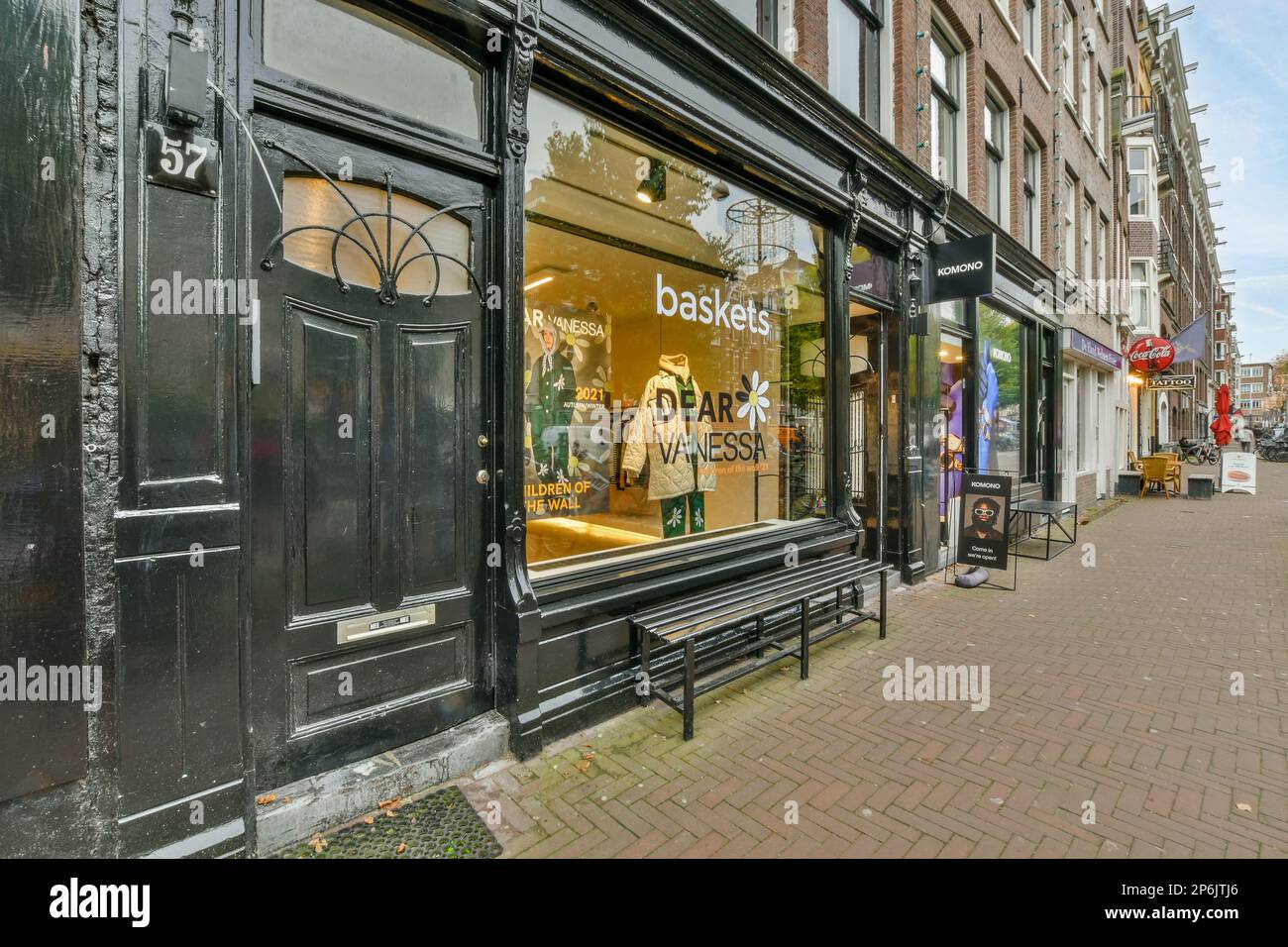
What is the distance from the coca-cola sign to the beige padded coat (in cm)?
1881

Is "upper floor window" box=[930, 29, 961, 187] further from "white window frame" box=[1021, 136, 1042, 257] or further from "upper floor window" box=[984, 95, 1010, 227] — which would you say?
"white window frame" box=[1021, 136, 1042, 257]

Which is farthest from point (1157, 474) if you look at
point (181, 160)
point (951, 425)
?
point (181, 160)

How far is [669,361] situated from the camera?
572 centimetres

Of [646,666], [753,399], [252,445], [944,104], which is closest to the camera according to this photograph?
[252,445]

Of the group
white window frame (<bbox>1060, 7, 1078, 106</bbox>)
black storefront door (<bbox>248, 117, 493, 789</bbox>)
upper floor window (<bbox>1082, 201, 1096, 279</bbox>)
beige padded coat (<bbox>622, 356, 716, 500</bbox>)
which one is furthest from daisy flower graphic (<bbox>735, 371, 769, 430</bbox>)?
upper floor window (<bbox>1082, 201, 1096, 279</bbox>)

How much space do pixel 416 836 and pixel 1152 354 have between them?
22.4m

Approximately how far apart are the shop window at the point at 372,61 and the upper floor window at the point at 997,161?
10.0 meters

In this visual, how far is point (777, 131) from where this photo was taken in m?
5.38

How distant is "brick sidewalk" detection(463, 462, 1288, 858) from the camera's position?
2.67m

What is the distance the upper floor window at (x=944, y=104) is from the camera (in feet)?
27.9

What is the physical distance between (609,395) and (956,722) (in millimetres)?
3951

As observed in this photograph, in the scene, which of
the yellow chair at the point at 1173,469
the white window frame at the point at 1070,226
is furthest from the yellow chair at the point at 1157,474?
the white window frame at the point at 1070,226

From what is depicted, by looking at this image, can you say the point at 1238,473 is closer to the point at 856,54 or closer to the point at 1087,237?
the point at 1087,237

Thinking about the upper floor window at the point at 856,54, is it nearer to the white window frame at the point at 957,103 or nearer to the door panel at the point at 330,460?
the white window frame at the point at 957,103
